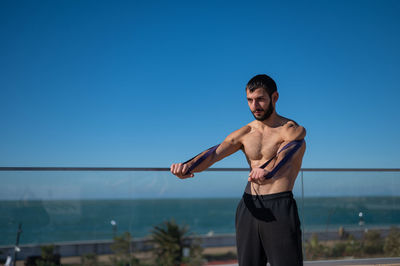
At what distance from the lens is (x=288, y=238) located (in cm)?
191

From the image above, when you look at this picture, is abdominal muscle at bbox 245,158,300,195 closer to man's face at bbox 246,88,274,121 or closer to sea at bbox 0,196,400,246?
man's face at bbox 246,88,274,121

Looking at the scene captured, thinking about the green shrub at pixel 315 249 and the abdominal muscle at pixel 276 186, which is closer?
the abdominal muscle at pixel 276 186

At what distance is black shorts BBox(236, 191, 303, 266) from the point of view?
191cm

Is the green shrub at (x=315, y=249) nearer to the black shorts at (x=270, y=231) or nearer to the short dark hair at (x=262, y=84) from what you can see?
the black shorts at (x=270, y=231)

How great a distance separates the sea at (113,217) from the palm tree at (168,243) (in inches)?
2.8

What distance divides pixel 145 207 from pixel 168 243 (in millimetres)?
475

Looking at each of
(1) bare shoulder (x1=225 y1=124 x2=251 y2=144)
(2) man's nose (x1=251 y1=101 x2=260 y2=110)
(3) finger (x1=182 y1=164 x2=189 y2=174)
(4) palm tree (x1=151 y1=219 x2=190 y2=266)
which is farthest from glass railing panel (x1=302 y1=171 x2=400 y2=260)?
(3) finger (x1=182 y1=164 x2=189 y2=174)

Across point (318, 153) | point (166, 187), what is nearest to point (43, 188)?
point (166, 187)

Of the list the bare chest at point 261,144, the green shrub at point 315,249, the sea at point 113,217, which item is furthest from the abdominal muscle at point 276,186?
the green shrub at point 315,249

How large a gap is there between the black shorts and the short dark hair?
527 mm

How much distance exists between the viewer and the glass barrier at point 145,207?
3.36 m

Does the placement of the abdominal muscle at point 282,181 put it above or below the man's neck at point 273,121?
below

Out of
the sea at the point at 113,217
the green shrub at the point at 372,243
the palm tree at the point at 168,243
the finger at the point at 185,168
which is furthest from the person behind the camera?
the green shrub at the point at 372,243

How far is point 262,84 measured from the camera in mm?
2043
